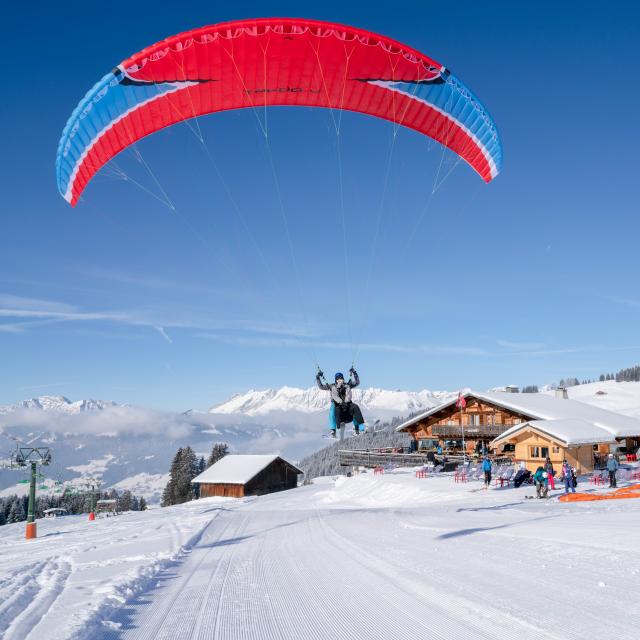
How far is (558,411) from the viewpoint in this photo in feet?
92.5

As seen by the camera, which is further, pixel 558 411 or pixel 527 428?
pixel 558 411

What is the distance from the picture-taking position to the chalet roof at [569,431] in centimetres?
2290

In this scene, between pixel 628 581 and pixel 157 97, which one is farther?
pixel 157 97

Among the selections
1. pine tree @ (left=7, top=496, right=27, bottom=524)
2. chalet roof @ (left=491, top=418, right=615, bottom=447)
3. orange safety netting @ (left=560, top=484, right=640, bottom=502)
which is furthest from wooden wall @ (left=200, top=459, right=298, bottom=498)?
pine tree @ (left=7, top=496, right=27, bottom=524)

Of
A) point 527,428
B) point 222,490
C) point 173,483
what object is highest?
point 527,428

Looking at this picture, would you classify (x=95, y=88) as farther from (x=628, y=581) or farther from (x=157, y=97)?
(x=628, y=581)

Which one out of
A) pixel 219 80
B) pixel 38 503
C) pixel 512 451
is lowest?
pixel 38 503

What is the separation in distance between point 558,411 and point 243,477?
23.4 metres

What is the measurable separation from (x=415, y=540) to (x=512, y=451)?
68.4 feet

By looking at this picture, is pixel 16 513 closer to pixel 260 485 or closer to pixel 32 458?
pixel 260 485

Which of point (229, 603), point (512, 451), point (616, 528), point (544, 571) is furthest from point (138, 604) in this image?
point (512, 451)

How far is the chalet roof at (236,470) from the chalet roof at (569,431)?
2149 cm

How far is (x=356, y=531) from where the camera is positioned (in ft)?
35.8

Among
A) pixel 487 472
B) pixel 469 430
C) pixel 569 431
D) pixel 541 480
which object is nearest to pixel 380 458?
pixel 469 430
